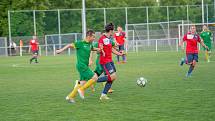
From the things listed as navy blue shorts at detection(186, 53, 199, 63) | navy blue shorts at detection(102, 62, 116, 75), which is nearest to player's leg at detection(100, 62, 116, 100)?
navy blue shorts at detection(102, 62, 116, 75)

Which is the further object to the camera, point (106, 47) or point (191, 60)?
point (191, 60)

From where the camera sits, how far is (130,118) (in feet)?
32.2

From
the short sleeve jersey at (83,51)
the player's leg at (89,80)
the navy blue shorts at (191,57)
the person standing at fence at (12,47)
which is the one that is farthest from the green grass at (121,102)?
the person standing at fence at (12,47)

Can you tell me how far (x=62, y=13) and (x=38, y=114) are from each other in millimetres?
41049

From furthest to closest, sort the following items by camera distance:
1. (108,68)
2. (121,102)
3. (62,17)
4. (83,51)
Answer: (62,17) → (108,68) → (83,51) → (121,102)

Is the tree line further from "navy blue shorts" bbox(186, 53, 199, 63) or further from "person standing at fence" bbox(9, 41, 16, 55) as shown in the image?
"navy blue shorts" bbox(186, 53, 199, 63)

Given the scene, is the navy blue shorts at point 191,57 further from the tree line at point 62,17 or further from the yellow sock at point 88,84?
the tree line at point 62,17

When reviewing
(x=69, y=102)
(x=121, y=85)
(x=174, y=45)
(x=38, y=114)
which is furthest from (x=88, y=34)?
(x=174, y=45)

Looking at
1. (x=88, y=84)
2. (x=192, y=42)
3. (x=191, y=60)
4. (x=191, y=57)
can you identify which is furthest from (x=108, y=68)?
(x=192, y=42)

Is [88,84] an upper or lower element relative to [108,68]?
lower

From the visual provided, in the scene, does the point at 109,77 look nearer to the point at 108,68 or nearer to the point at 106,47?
the point at 108,68

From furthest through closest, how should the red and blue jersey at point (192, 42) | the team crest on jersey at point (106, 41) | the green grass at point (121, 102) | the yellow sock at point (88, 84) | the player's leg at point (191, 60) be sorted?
the red and blue jersey at point (192, 42) < the player's leg at point (191, 60) < the team crest on jersey at point (106, 41) < the yellow sock at point (88, 84) < the green grass at point (121, 102)

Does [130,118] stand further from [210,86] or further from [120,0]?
[120,0]

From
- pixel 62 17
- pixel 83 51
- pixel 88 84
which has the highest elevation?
pixel 62 17
